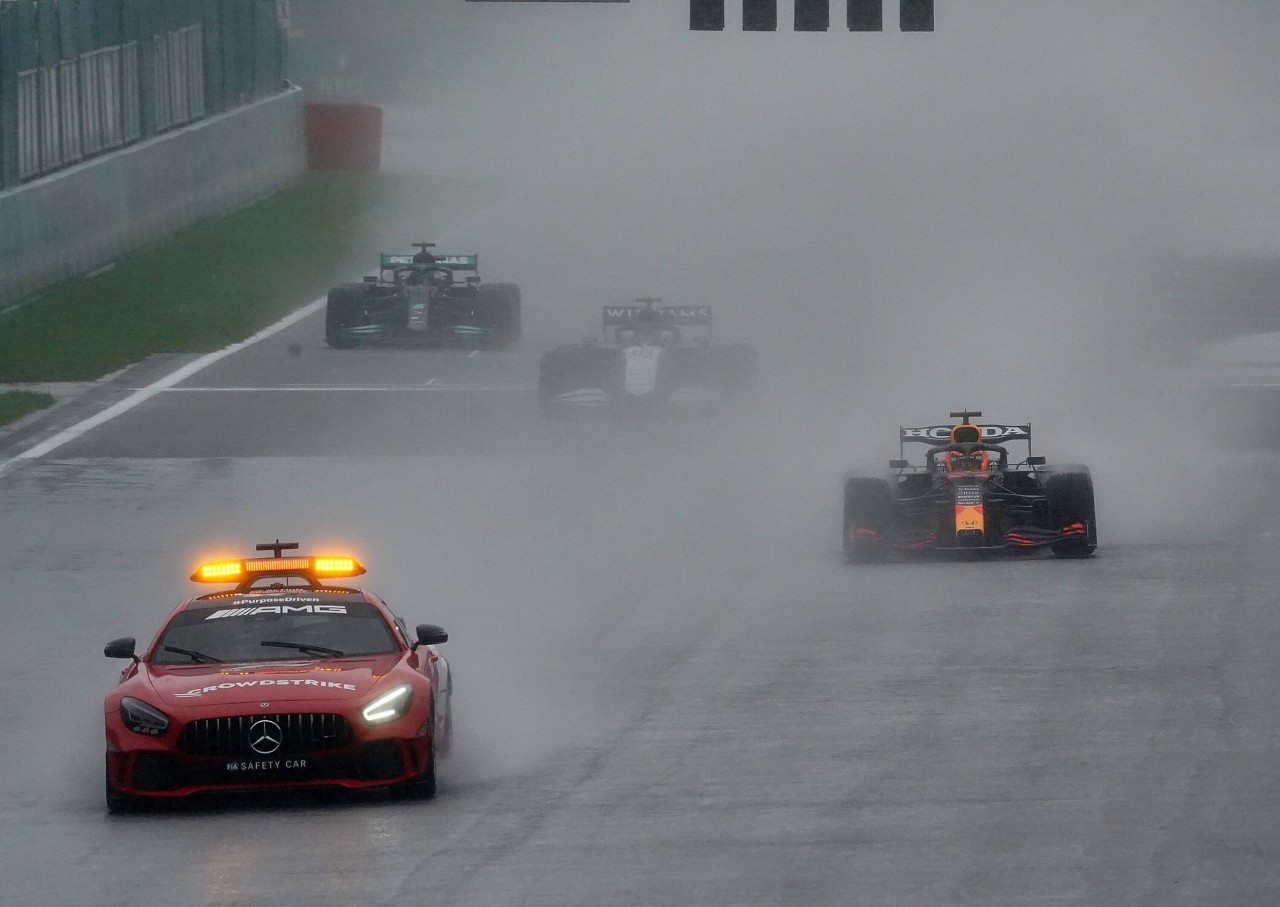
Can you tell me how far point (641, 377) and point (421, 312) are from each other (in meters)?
8.50

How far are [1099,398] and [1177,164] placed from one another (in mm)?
46136

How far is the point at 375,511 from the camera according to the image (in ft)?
75.4

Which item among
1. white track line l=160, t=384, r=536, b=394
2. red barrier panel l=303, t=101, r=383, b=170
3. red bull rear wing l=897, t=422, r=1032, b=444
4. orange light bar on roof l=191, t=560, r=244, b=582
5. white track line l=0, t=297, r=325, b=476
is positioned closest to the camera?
orange light bar on roof l=191, t=560, r=244, b=582

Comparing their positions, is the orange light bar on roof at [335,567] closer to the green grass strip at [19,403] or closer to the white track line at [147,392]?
the white track line at [147,392]

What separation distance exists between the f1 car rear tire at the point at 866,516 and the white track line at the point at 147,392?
10.1m

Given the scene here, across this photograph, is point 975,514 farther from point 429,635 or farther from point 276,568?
point 429,635

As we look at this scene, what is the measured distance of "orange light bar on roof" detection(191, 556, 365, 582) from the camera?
518 inches

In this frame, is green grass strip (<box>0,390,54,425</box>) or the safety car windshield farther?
green grass strip (<box>0,390,54,425</box>)

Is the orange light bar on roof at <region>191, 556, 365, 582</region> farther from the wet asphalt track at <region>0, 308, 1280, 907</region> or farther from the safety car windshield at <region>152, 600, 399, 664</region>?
the wet asphalt track at <region>0, 308, 1280, 907</region>

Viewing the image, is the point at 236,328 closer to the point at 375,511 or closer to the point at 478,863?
the point at 375,511

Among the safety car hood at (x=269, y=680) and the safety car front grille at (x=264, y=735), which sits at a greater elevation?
the safety car hood at (x=269, y=680)

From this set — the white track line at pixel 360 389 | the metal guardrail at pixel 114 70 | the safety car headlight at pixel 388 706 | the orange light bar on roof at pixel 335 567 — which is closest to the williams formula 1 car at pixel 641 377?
the white track line at pixel 360 389

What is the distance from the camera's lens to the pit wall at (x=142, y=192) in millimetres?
38719

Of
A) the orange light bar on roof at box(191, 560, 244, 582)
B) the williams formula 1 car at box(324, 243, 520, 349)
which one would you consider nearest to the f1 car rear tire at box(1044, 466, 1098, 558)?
the orange light bar on roof at box(191, 560, 244, 582)
